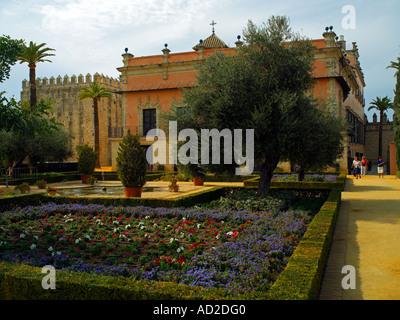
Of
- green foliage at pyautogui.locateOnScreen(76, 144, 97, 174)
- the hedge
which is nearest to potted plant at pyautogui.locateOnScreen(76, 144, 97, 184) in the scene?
green foliage at pyautogui.locateOnScreen(76, 144, 97, 174)

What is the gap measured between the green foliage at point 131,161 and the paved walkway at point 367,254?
702cm

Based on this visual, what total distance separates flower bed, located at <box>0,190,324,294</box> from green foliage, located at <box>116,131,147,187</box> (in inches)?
140

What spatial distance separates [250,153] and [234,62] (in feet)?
9.17

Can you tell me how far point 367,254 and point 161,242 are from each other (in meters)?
3.50

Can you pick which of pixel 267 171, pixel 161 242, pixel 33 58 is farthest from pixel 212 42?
pixel 161 242

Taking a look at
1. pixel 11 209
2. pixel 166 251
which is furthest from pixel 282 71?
pixel 11 209

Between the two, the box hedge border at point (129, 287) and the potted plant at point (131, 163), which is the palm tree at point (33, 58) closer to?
the potted plant at point (131, 163)

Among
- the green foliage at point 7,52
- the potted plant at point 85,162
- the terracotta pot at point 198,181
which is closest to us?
the green foliage at point 7,52

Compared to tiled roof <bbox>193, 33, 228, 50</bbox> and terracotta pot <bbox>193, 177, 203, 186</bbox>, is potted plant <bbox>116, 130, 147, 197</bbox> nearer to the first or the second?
terracotta pot <bbox>193, 177, 203, 186</bbox>

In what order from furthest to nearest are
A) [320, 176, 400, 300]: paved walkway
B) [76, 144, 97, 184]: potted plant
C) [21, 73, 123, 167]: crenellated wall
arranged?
[21, 73, 123, 167]: crenellated wall → [76, 144, 97, 184]: potted plant → [320, 176, 400, 300]: paved walkway

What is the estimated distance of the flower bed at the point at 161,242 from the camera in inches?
191

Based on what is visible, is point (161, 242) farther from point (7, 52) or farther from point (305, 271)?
point (7, 52)

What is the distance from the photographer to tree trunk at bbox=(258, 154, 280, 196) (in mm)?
11172

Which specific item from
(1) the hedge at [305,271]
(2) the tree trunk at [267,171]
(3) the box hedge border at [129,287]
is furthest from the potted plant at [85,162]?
(3) the box hedge border at [129,287]
